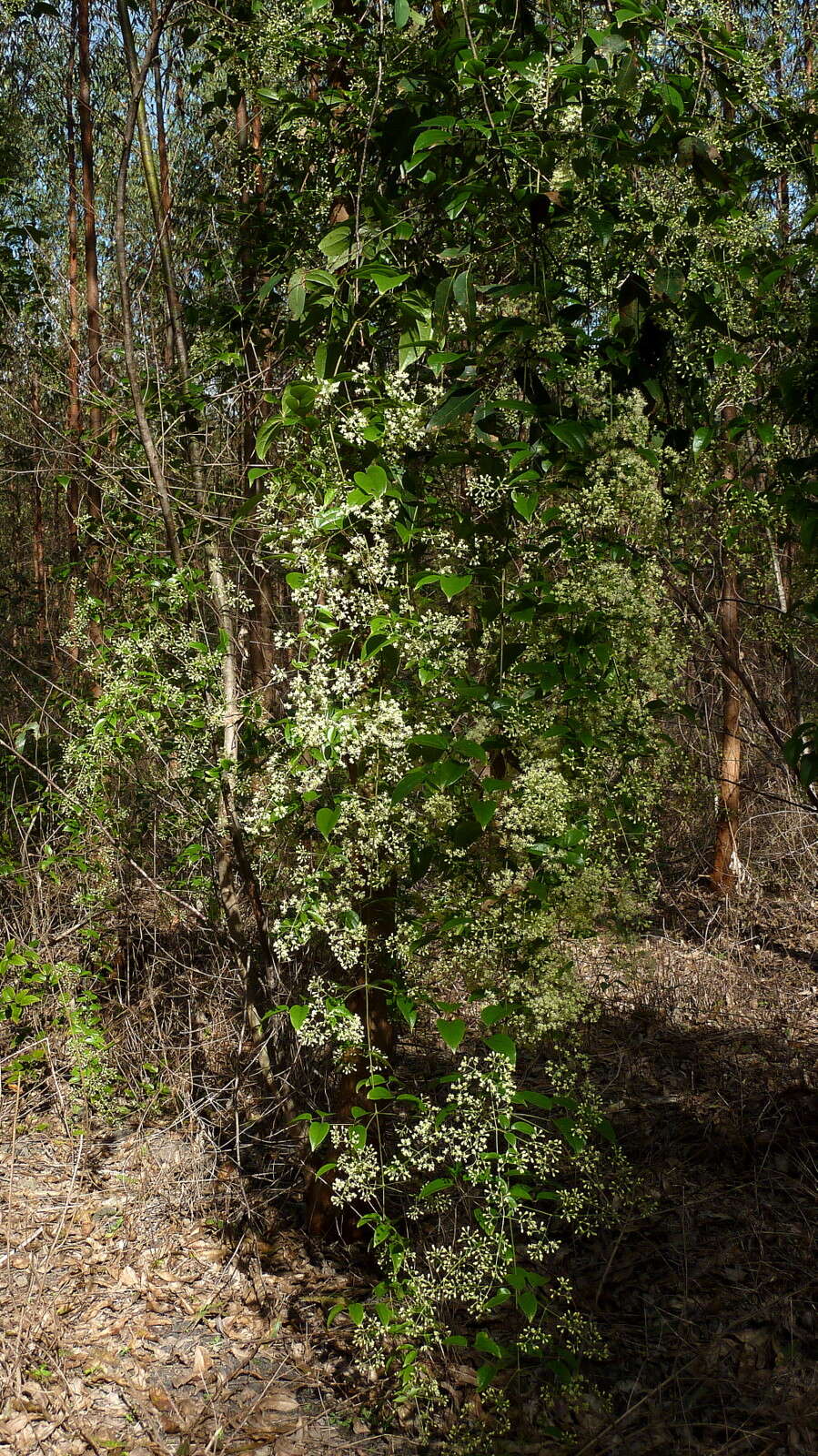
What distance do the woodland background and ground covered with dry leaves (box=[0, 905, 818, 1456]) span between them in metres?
0.01

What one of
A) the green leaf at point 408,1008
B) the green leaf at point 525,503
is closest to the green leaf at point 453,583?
the green leaf at point 525,503

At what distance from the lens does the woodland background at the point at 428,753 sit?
172 cm

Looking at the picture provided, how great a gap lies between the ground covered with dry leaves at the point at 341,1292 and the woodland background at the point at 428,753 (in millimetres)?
14

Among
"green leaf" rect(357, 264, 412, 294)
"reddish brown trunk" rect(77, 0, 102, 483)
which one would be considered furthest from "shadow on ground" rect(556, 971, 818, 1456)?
"reddish brown trunk" rect(77, 0, 102, 483)

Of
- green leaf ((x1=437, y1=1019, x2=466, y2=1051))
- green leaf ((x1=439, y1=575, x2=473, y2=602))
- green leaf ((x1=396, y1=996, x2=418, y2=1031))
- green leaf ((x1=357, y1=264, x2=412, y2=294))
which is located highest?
green leaf ((x1=357, y1=264, x2=412, y2=294))

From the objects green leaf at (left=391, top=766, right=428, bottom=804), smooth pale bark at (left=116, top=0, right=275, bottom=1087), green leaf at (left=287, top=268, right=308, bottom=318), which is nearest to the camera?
green leaf at (left=391, top=766, right=428, bottom=804)

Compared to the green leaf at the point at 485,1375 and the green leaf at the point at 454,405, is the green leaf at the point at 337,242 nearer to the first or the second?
the green leaf at the point at 454,405

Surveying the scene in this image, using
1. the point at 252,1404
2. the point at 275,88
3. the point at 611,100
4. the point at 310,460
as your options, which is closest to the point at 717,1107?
the point at 252,1404

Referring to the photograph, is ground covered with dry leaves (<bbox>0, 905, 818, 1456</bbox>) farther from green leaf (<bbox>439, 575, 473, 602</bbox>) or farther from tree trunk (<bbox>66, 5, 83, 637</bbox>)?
tree trunk (<bbox>66, 5, 83, 637</bbox>)

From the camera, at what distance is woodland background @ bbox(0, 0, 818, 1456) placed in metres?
1.72

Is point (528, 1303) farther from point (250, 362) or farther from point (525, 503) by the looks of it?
point (250, 362)

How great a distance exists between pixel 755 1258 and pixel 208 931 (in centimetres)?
188

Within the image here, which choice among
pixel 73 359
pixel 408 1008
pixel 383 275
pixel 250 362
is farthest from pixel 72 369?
pixel 408 1008

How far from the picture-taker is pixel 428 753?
1.63 m
